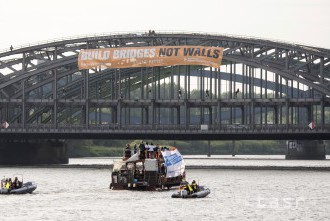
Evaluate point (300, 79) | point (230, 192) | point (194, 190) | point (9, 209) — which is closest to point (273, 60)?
point (300, 79)

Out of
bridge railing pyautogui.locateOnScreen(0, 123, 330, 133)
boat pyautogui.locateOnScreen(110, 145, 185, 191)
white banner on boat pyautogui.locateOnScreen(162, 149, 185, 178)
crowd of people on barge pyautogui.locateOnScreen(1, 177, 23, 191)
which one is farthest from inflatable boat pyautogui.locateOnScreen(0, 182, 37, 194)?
bridge railing pyautogui.locateOnScreen(0, 123, 330, 133)

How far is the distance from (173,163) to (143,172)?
5.89 metres

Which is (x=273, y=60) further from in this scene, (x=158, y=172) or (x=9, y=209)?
(x=9, y=209)

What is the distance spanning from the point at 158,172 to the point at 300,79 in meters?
75.6

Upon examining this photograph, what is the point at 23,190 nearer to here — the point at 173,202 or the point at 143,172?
the point at 143,172

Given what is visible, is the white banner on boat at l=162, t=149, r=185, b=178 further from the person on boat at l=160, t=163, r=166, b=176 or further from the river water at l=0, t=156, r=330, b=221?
the river water at l=0, t=156, r=330, b=221

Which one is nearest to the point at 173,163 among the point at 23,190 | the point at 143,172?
the point at 143,172

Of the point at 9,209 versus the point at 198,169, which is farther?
the point at 198,169

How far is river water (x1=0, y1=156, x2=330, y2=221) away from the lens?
93438mm

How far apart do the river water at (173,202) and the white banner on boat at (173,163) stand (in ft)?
9.53

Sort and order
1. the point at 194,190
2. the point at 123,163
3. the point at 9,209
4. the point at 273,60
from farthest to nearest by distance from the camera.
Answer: the point at 273,60 → the point at 123,163 → the point at 194,190 → the point at 9,209

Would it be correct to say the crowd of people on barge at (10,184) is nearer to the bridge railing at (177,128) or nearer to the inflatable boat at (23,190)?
the inflatable boat at (23,190)

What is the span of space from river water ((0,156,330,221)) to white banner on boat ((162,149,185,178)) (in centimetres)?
290

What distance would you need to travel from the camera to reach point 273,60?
200 m
